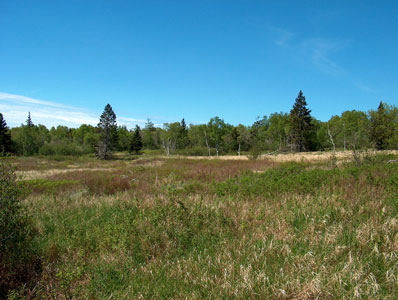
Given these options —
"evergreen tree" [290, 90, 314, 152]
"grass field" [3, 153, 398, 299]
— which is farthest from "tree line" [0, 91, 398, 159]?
"grass field" [3, 153, 398, 299]

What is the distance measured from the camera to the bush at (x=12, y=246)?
3381 mm

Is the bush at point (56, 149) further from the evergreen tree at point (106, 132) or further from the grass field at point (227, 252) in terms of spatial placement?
the grass field at point (227, 252)

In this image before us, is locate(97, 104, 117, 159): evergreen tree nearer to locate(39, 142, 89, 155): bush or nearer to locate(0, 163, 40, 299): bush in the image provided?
locate(39, 142, 89, 155): bush

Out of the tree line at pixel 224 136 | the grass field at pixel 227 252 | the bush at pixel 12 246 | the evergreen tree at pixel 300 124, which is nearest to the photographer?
the grass field at pixel 227 252

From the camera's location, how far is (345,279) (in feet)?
7.99

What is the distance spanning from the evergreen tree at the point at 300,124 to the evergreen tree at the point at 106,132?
4275 centimetres

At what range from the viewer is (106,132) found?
57156 mm

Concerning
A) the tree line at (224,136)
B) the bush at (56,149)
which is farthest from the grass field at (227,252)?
the bush at (56,149)

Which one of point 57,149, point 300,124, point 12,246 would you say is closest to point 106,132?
point 57,149

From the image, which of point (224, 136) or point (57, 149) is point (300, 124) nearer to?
point (224, 136)

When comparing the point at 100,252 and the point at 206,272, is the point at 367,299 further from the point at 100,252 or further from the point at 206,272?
the point at 100,252

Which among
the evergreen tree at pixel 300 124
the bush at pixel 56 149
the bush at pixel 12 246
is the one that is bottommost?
the bush at pixel 12 246

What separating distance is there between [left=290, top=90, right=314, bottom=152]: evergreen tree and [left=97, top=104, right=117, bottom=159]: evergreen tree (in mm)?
42753

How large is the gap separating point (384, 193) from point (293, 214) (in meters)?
2.85
